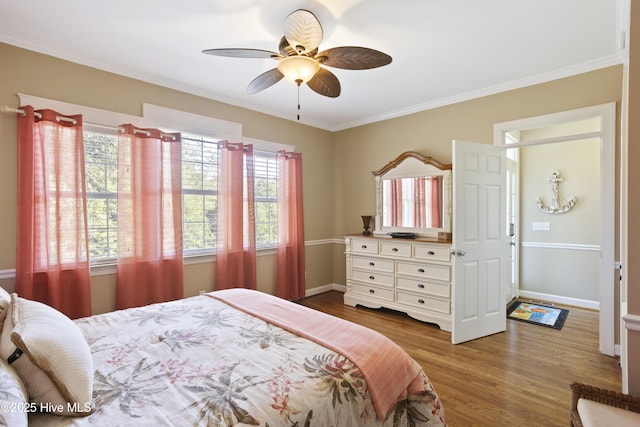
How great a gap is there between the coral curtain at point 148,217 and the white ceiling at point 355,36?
695mm

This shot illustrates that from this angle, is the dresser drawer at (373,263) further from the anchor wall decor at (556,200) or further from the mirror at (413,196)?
the anchor wall decor at (556,200)

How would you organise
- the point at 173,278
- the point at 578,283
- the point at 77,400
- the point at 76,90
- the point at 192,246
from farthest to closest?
the point at 578,283 → the point at 192,246 → the point at 173,278 → the point at 76,90 → the point at 77,400

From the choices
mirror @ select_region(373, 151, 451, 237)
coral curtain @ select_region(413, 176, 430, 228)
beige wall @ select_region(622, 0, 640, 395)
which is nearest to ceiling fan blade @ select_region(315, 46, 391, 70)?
beige wall @ select_region(622, 0, 640, 395)

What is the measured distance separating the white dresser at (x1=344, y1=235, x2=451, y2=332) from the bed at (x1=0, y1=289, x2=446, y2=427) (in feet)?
6.52

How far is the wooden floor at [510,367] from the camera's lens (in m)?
1.95

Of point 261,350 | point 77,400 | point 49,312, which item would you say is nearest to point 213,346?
point 261,350

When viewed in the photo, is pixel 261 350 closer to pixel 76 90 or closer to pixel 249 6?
pixel 249 6

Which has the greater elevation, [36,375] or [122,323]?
[36,375]

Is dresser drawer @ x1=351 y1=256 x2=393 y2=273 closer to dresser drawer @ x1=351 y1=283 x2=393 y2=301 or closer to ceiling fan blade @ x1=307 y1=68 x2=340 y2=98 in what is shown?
dresser drawer @ x1=351 y1=283 x2=393 y2=301

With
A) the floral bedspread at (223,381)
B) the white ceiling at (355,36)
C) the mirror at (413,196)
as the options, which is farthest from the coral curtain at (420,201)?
the floral bedspread at (223,381)

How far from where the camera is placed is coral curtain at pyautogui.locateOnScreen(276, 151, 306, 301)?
4094mm

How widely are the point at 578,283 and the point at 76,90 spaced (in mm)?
6088

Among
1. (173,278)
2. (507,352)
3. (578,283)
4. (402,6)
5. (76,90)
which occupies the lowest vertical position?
(507,352)

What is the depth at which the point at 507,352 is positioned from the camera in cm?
275
